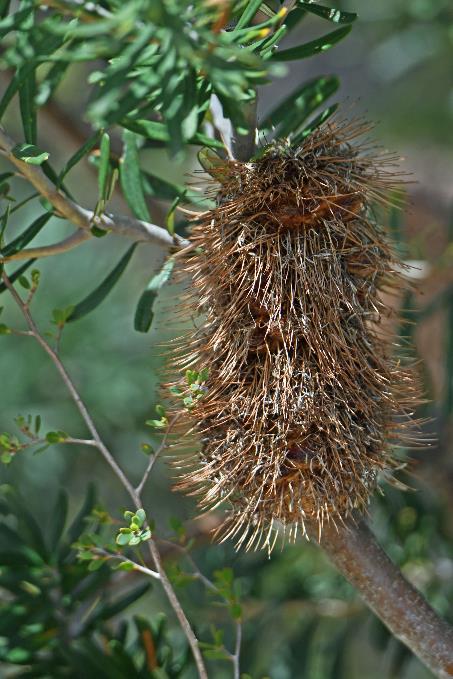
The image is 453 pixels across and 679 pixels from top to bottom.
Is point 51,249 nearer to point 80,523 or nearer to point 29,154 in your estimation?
point 29,154

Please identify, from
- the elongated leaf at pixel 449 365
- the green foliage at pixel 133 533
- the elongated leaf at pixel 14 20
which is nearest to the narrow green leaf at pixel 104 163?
the elongated leaf at pixel 14 20

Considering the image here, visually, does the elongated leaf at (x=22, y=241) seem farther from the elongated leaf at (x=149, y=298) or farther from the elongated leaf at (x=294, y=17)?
the elongated leaf at (x=294, y=17)

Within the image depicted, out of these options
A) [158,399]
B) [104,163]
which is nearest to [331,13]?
[104,163]

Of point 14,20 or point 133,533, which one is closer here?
point 14,20

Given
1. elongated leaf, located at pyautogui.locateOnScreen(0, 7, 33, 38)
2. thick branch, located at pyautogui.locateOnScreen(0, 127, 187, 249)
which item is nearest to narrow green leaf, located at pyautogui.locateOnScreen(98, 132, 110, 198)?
thick branch, located at pyautogui.locateOnScreen(0, 127, 187, 249)

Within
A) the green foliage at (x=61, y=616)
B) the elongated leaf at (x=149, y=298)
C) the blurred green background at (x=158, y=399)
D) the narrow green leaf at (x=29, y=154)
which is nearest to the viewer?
the narrow green leaf at (x=29, y=154)

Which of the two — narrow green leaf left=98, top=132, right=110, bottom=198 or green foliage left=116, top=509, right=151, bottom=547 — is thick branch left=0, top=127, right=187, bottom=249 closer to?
narrow green leaf left=98, top=132, right=110, bottom=198
